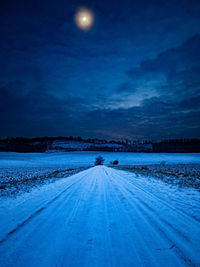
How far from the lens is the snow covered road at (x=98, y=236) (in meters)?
Answer: 2.54

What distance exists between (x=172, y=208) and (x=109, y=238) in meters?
3.15

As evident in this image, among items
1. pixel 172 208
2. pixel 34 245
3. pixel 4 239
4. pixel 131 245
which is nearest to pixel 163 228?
pixel 131 245

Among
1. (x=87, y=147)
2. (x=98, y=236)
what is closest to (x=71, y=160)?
(x=98, y=236)

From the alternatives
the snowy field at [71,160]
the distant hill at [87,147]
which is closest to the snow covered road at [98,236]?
the snowy field at [71,160]

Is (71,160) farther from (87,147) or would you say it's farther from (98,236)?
(87,147)

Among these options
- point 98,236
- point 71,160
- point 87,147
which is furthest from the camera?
point 87,147

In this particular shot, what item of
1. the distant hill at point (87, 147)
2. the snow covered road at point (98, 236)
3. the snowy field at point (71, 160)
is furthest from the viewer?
the distant hill at point (87, 147)

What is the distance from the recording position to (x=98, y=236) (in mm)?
3326

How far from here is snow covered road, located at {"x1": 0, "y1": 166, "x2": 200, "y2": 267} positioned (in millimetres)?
2535

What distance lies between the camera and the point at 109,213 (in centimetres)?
479

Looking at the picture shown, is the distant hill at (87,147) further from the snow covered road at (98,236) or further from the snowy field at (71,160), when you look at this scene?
the snow covered road at (98,236)

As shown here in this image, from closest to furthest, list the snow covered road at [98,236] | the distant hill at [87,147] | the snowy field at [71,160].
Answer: the snow covered road at [98,236] < the snowy field at [71,160] < the distant hill at [87,147]

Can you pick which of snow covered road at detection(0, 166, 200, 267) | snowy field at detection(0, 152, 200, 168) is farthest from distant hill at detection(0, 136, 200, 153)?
snow covered road at detection(0, 166, 200, 267)

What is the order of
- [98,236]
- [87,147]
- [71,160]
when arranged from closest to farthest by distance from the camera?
[98,236], [71,160], [87,147]
